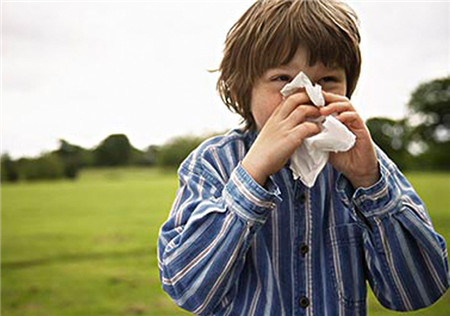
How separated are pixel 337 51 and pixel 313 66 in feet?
0.16

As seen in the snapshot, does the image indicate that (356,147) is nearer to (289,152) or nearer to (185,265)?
(289,152)

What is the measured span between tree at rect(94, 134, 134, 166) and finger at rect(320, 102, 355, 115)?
2.00 metres

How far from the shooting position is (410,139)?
7.37 feet

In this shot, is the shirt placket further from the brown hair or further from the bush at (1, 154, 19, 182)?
the bush at (1, 154, 19, 182)

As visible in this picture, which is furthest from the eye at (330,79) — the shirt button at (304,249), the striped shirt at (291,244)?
the shirt button at (304,249)

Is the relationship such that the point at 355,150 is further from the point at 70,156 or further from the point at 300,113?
the point at 70,156

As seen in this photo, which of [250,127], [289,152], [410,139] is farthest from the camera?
[410,139]

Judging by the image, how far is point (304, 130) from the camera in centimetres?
73

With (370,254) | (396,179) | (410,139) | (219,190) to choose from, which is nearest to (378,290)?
(370,254)

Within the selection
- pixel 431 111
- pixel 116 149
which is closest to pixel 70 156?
pixel 116 149

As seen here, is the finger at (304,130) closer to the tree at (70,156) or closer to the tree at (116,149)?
the tree at (116,149)

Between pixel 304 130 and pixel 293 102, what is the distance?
0.14 ft

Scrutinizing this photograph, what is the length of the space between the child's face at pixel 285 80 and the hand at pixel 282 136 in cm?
4

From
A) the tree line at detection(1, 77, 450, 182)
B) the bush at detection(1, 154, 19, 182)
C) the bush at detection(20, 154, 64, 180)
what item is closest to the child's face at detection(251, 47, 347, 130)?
the tree line at detection(1, 77, 450, 182)
